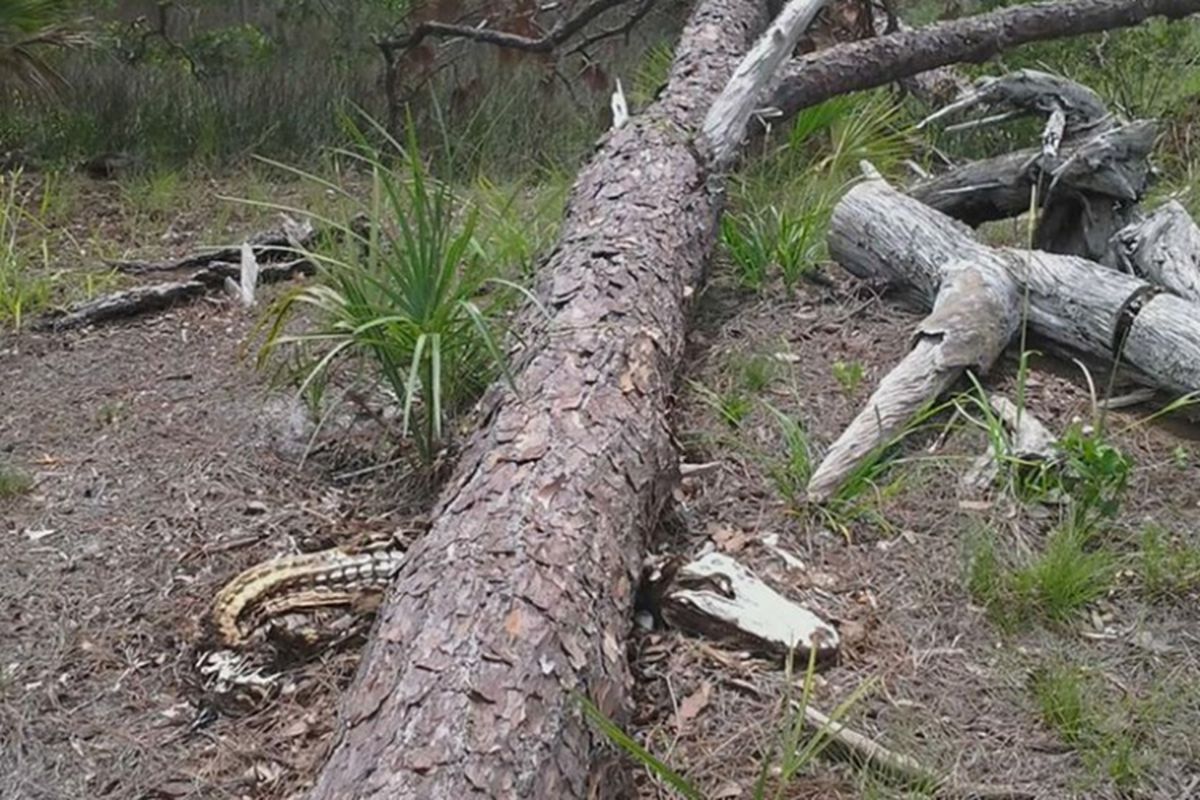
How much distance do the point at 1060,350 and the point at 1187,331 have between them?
1.35 ft

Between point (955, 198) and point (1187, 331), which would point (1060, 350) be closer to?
point (1187, 331)

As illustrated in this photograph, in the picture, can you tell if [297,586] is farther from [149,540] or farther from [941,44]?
[941,44]

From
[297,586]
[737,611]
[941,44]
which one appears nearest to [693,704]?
[737,611]

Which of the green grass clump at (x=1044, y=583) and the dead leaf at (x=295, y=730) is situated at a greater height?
the green grass clump at (x=1044, y=583)

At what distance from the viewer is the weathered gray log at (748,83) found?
445 centimetres

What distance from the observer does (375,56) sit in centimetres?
760

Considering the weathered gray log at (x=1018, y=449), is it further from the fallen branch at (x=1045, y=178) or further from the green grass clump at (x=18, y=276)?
the green grass clump at (x=18, y=276)

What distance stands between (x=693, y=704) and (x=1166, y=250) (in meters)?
2.17

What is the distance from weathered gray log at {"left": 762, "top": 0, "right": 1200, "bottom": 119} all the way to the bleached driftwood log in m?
2.70

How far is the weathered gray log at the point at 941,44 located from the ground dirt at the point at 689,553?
142cm

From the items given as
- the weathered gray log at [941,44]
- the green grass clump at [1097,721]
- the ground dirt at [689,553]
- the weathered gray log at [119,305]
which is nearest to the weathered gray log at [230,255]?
the weathered gray log at [119,305]

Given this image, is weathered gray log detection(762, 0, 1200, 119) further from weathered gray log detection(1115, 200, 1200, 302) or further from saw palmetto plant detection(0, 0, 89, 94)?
saw palmetto plant detection(0, 0, 89, 94)

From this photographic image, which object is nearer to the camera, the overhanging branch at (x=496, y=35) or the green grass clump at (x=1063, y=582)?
the green grass clump at (x=1063, y=582)

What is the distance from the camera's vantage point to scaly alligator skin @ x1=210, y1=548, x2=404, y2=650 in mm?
2656
